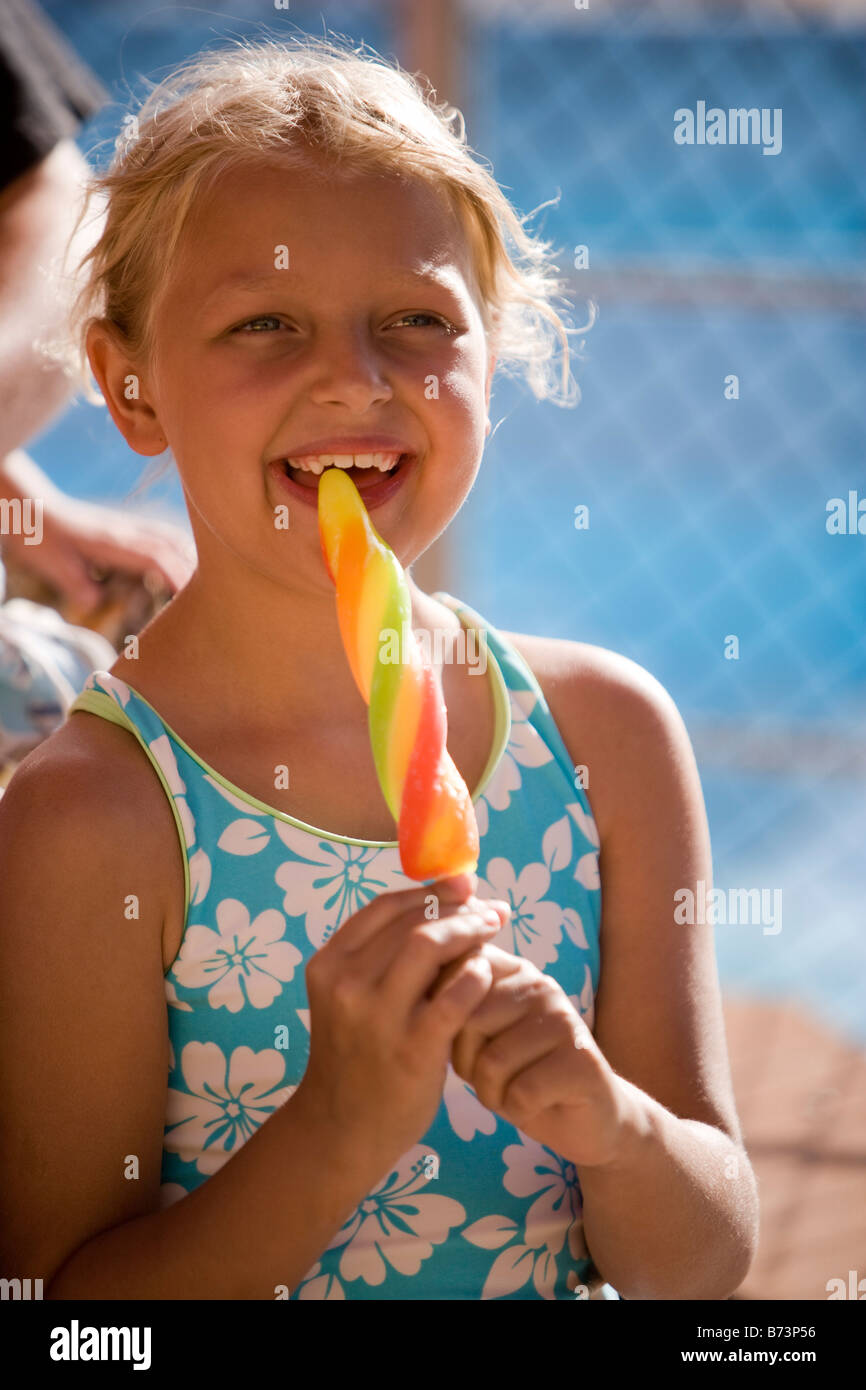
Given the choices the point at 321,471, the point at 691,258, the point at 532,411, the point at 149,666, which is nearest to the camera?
the point at 321,471

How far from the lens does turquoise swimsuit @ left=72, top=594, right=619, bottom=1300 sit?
1.16m

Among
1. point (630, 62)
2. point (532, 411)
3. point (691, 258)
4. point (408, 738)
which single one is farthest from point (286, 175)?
point (630, 62)

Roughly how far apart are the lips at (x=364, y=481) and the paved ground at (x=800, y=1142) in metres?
1.22

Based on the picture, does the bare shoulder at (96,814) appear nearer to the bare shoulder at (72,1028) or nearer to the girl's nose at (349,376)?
the bare shoulder at (72,1028)

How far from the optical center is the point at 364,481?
3.78ft

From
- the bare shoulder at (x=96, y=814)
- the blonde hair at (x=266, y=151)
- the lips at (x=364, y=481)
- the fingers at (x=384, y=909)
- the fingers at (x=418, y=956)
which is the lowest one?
the fingers at (x=418, y=956)

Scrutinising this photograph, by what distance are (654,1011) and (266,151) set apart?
0.83 meters

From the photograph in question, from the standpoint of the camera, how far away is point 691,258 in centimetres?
339

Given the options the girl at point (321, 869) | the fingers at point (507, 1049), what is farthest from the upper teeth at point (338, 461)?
the fingers at point (507, 1049)

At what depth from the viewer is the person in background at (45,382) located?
1.61 m

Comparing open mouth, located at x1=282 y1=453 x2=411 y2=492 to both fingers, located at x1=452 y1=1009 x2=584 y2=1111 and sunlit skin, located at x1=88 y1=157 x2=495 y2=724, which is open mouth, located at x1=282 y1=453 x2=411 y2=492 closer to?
sunlit skin, located at x1=88 y1=157 x2=495 y2=724

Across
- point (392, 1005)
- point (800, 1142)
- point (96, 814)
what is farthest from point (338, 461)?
point (800, 1142)
